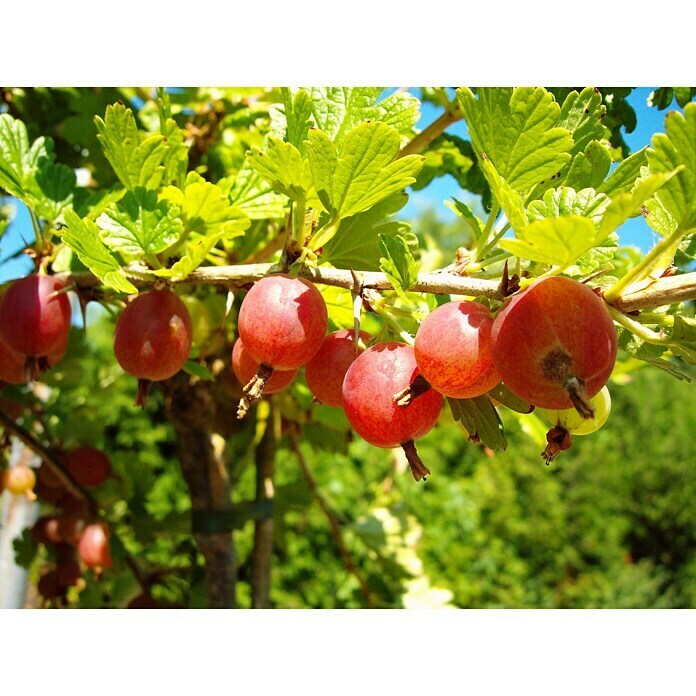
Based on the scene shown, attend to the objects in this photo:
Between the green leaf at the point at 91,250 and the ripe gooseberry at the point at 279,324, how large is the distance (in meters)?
0.09

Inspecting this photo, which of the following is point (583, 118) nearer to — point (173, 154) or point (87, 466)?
point (173, 154)

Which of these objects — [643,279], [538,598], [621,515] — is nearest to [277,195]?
[643,279]

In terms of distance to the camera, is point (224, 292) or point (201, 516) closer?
point (224, 292)

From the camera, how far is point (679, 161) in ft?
1.18

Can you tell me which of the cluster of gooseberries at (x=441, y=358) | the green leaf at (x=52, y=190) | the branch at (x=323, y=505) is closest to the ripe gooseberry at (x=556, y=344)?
the cluster of gooseberries at (x=441, y=358)

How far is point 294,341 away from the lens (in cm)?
44

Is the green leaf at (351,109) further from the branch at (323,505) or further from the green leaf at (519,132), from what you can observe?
the branch at (323,505)

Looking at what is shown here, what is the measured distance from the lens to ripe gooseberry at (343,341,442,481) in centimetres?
41

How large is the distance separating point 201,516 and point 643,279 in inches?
30.2

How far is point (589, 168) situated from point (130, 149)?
354mm

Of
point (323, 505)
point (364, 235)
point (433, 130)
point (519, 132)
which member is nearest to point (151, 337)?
point (364, 235)

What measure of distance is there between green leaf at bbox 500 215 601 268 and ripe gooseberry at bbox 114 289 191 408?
29cm

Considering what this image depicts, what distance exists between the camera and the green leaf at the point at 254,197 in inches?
23.5
